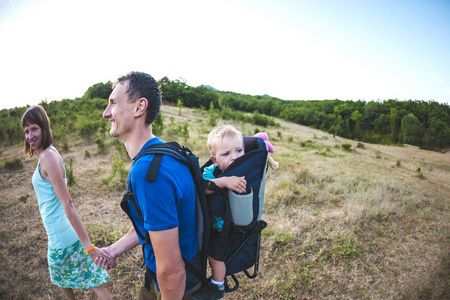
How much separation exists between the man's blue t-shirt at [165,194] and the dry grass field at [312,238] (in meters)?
2.37

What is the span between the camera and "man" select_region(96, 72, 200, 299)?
0.98 meters

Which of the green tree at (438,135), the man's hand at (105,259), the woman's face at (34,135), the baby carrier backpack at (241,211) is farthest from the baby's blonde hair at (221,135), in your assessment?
the green tree at (438,135)

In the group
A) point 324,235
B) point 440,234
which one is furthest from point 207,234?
point 440,234

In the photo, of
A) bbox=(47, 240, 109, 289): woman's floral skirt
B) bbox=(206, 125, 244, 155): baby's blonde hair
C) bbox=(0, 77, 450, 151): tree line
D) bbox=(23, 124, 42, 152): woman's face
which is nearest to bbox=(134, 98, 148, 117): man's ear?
bbox=(206, 125, 244, 155): baby's blonde hair

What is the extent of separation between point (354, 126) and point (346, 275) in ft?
118

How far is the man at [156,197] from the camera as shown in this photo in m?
0.98

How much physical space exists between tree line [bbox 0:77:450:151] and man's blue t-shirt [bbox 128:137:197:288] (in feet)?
37.3

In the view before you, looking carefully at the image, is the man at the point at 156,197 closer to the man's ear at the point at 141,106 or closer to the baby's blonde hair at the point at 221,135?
the man's ear at the point at 141,106

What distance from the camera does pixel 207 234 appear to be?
1.24 metres

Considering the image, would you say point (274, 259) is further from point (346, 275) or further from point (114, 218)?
point (114, 218)

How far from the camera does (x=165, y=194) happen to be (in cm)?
98

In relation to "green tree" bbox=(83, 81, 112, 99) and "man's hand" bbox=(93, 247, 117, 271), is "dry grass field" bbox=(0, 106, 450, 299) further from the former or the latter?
"green tree" bbox=(83, 81, 112, 99)

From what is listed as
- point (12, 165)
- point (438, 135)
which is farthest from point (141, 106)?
point (438, 135)

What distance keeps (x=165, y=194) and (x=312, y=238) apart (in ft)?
12.4
